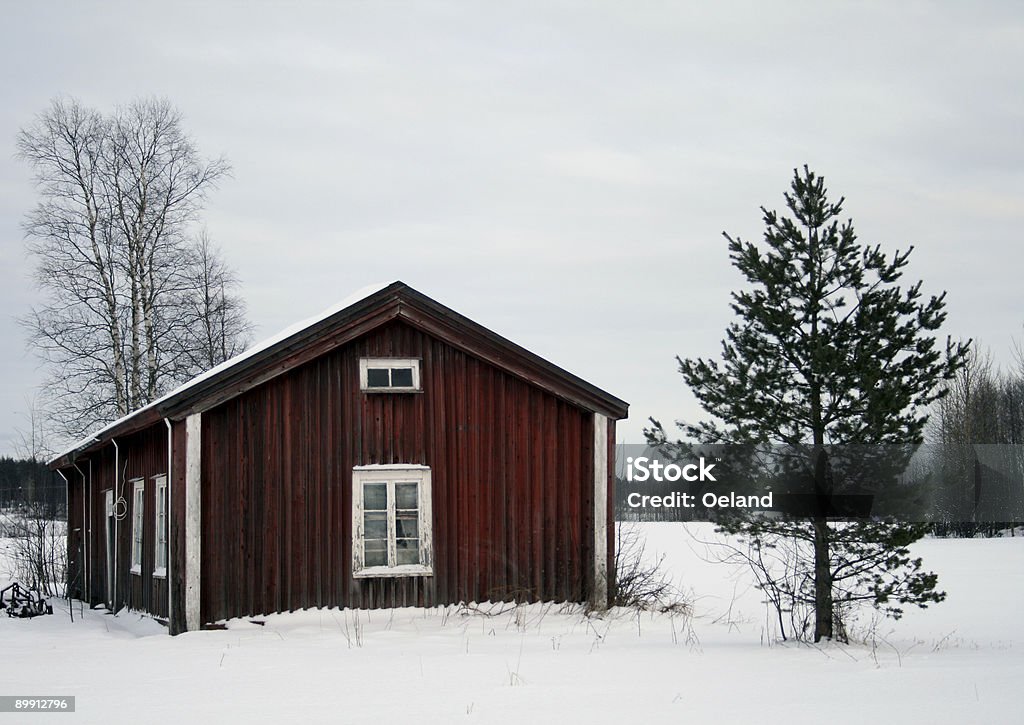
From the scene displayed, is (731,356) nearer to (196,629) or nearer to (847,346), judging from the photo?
(847,346)

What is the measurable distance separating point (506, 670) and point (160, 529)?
694 cm

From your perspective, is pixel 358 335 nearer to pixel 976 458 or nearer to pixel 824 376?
pixel 824 376

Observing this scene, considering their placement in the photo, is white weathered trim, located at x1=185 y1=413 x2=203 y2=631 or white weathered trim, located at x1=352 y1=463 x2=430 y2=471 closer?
white weathered trim, located at x1=185 y1=413 x2=203 y2=631

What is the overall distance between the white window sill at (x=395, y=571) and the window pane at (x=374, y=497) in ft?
2.50

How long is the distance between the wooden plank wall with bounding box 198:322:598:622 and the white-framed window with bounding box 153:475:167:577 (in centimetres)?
162

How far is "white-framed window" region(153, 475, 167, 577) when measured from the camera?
1512cm

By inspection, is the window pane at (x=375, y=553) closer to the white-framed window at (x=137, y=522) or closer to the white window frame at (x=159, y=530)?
the white window frame at (x=159, y=530)

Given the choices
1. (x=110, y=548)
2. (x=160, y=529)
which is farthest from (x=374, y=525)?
(x=110, y=548)

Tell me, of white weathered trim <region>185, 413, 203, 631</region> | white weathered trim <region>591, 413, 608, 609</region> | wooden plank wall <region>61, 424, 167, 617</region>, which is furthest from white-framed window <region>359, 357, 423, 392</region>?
wooden plank wall <region>61, 424, 167, 617</region>

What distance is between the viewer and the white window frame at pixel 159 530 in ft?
49.3

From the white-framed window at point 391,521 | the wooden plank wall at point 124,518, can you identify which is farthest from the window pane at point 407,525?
the wooden plank wall at point 124,518

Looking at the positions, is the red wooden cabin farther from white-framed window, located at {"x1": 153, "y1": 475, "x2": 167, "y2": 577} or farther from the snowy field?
the snowy field

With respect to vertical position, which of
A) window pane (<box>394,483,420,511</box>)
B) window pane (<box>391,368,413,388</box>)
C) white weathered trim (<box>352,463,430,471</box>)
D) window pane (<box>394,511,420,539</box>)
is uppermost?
window pane (<box>391,368,413,388</box>)

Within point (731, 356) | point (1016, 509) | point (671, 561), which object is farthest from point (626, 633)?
point (1016, 509)
